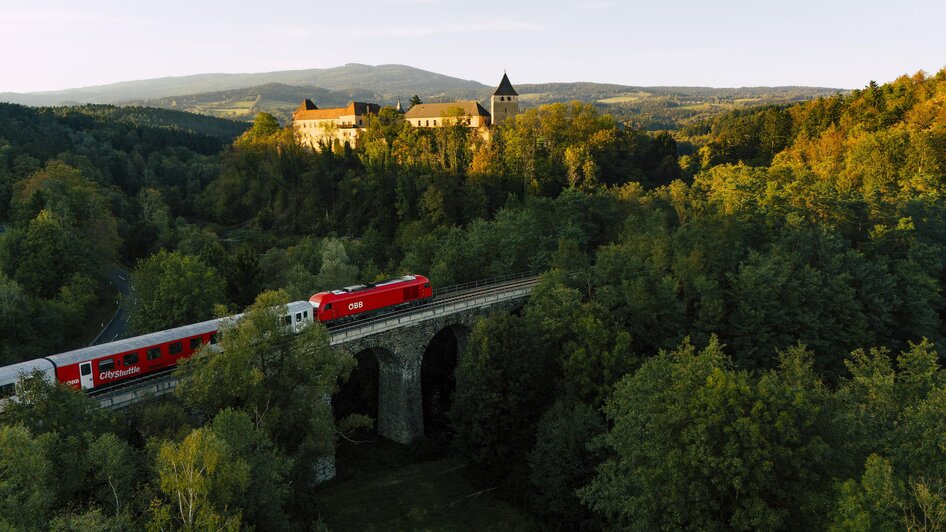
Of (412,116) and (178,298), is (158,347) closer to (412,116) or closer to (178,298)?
(178,298)

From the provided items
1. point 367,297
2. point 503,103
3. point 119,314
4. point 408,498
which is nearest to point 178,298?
point 367,297

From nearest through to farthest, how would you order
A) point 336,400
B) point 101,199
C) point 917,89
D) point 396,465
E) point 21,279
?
point 396,465, point 336,400, point 21,279, point 101,199, point 917,89

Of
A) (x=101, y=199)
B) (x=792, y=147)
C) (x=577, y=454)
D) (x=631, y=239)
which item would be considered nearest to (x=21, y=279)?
(x=101, y=199)

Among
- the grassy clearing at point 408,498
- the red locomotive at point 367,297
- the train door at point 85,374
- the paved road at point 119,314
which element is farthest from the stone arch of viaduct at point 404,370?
the paved road at point 119,314

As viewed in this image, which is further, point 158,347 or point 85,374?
point 158,347

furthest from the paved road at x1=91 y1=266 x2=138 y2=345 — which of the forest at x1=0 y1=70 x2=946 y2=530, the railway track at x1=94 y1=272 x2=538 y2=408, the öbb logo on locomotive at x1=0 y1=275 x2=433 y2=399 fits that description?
the railway track at x1=94 y1=272 x2=538 y2=408

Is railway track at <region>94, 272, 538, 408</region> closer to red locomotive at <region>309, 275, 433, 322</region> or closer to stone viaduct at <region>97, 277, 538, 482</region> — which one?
stone viaduct at <region>97, 277, 538, 482</region>

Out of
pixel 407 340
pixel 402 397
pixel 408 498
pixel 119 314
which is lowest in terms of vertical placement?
pixel 408 498

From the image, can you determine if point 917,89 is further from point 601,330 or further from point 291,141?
point 291,141
